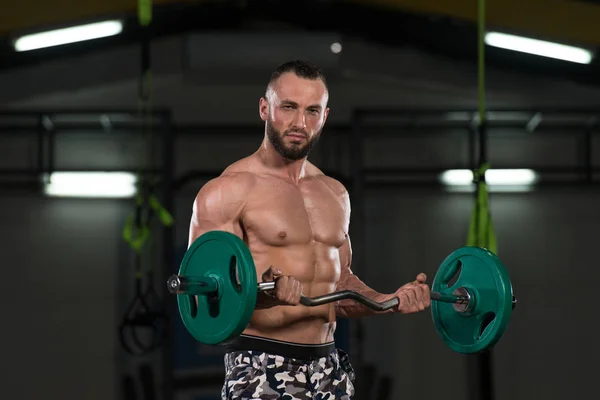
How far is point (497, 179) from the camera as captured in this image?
6570mm

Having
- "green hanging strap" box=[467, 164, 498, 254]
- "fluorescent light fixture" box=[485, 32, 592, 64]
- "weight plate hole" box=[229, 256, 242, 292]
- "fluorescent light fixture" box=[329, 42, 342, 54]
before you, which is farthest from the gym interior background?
"weight plate hole" box=[229, 256, 242, 292]

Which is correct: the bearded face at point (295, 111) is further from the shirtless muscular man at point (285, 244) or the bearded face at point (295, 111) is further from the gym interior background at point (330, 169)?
the gym interior background at point (330, 169)

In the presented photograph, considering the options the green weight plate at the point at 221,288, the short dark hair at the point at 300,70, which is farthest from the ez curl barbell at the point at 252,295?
the short dark hair at the point at 300,70

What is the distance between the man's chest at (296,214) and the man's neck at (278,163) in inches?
1.6

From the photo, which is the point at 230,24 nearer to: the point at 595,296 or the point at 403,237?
the point at 403,237

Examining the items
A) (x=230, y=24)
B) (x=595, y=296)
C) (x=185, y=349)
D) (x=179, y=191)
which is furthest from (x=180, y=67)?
(x=595, y=296)

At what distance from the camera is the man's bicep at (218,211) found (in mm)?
2523

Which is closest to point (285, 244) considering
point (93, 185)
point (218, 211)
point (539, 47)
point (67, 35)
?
point (218, 211)

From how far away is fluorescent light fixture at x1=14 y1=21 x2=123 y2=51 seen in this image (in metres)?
5.83

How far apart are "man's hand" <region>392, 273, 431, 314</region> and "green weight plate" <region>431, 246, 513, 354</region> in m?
0.13

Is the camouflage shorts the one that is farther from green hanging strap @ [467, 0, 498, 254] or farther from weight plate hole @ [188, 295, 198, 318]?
green hanging strap @ [467, 0, 498, 254]

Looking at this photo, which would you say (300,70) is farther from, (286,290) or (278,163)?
(286,290)

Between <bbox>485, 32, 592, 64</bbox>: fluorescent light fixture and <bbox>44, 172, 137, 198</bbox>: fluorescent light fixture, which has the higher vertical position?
<bbox>485, 32, 592, 64</bbox>: fluorescent light fixture

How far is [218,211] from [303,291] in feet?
1.10
